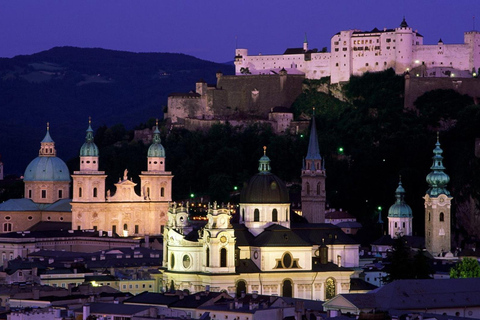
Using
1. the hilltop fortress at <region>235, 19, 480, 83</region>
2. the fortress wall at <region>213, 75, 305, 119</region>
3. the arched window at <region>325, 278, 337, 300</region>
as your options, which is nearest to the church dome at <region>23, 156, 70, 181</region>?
the fortress wall at <region>213, 75, 305, 119</region>

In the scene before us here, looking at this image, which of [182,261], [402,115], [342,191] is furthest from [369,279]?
[402,115]

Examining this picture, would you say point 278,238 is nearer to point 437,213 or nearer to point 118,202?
point 437,213

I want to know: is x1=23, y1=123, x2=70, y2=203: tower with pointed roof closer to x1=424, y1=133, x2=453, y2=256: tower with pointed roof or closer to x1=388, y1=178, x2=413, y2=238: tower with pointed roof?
x1=388, y1=178, x2=413, y2=238: tower with pointed roof

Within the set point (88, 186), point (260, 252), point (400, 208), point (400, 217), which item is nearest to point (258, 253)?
point (260, 252)

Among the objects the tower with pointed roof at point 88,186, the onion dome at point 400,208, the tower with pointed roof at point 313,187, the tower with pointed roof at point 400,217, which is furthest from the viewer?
the tower with pointed roof at point 88,186

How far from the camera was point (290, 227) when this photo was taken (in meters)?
97.9

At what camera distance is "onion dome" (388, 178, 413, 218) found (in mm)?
123188

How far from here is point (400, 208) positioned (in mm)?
123500

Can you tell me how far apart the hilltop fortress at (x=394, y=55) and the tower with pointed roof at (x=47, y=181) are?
92.0 feet

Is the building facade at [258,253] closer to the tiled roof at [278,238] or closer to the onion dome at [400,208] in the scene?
the tiled roof at [278,238]

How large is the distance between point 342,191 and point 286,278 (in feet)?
138

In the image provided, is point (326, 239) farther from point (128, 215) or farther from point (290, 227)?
point (128, 215)

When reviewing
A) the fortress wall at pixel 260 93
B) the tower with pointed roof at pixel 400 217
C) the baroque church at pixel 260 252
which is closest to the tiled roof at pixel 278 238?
the baroque church at pixel 260 252

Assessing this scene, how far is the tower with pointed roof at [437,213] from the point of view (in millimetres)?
115750
